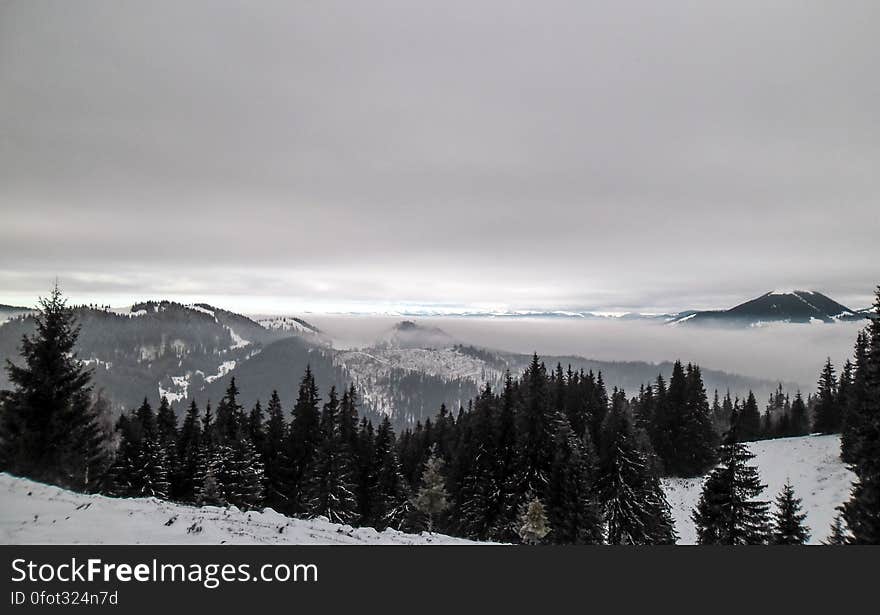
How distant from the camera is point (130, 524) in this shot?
9109 mm

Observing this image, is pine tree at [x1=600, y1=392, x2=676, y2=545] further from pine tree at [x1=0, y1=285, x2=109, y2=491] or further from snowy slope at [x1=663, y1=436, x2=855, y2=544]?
pine tree at [x1=0, y1=285, x2=109, y2=491]

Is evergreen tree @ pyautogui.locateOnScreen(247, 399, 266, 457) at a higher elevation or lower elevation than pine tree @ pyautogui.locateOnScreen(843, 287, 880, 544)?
lower

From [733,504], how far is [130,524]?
2370 cm

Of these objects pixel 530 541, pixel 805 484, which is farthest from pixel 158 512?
pixel 805 484

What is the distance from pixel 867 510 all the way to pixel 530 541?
14.2 m

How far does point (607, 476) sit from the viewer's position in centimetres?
2728

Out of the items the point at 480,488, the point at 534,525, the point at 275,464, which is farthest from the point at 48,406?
the point at 534,525

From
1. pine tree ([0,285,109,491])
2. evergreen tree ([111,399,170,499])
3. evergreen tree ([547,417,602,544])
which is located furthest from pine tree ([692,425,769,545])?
evergreen tree ([111,399,170,499])

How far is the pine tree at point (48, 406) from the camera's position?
18578 millimetres

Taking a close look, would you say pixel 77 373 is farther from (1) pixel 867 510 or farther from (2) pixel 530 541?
(1) pixel 867 510

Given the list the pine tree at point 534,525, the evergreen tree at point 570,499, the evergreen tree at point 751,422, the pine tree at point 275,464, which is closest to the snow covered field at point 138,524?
the pine tree at point 534,525

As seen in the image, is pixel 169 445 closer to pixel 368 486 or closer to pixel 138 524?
pixel 368 486

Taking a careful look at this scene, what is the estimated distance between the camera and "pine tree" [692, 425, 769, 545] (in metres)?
17.9

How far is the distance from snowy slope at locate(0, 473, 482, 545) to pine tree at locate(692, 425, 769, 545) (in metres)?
14.9
